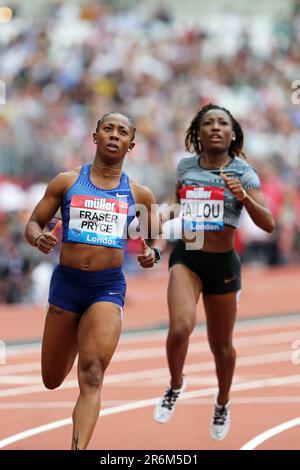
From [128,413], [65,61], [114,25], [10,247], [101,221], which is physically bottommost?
[128,413]

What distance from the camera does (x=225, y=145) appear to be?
7.70 metres

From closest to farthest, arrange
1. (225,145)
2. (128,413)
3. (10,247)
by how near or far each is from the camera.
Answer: (225,145)
(128,413)
(10,247)

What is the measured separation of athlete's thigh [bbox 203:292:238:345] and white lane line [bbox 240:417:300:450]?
2.41 ft

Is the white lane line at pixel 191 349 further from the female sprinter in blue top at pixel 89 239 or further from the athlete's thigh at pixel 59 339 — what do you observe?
the female sprinter in blue top at pixel 89 239

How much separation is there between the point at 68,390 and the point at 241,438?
277 centimetres

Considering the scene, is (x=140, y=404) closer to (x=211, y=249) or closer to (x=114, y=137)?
(x=211, y=249)

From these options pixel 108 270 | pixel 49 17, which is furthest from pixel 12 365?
pixel 49 17

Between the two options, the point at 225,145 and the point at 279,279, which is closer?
the point at 225,145

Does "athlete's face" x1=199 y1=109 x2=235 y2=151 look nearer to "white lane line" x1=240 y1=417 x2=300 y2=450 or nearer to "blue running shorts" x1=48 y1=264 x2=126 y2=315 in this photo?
"blue running shorts" x1=48 y1=264 x2=126 y2=315

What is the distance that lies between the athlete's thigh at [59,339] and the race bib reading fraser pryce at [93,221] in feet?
1.52

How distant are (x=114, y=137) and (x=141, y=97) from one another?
578 inches

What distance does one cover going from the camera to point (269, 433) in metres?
8.04

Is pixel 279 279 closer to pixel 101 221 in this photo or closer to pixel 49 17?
pixel 49 17

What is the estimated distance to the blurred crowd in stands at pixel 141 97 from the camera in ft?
58.6
